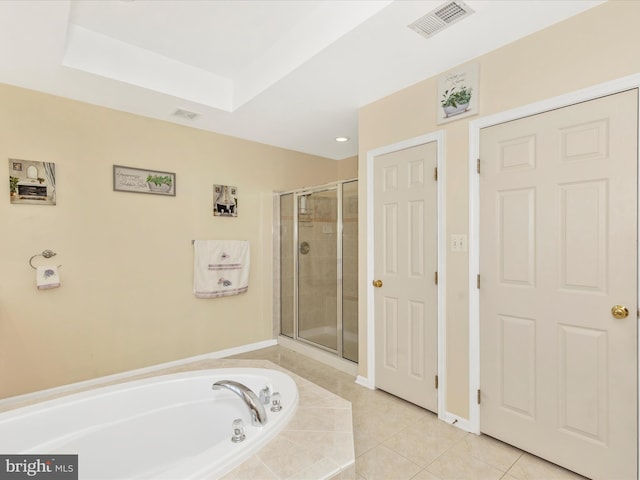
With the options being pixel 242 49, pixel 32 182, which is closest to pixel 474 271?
pixel 242 49

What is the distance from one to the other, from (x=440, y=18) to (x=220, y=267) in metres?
2.78

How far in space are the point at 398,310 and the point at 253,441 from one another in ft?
5.00

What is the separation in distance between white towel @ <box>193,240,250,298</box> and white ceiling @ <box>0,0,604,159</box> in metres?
1.25

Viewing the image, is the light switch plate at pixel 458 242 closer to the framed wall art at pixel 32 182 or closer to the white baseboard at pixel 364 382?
the white baseboard at pixel 364 382

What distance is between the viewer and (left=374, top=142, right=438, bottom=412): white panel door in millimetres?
2412

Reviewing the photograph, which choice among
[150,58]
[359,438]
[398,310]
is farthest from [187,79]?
[359,438]

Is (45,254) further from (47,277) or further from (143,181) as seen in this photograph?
(143,181)

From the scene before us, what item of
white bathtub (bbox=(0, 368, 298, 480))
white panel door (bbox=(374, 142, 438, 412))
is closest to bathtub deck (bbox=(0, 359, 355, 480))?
white bathtub (bbox=(0, 368, 298, 480))

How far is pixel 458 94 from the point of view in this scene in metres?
→ 2.21

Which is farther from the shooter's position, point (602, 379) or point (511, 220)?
point (511, 220)

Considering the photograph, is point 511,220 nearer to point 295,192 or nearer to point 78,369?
point 295,192

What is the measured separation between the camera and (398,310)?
2635 mm

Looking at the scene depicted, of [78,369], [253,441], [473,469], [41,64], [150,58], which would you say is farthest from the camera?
[78,369]

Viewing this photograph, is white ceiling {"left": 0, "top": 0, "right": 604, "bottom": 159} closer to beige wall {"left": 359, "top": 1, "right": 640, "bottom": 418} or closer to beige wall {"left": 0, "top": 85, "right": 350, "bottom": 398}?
beige wall {"left": 359, "top": 1, "right": 640, "bottom": 418}
